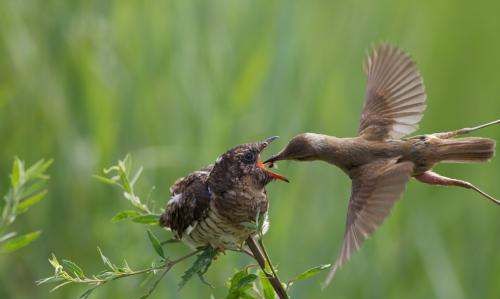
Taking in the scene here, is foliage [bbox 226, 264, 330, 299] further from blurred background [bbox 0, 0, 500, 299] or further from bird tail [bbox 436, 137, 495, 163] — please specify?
blurred background [bbox 0, 0, 500, 299]

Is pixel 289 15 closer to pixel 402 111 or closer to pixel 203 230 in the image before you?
pixel 402 111

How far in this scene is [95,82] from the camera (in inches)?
151

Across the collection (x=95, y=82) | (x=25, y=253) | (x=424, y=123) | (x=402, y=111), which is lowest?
(x=25, y=253)

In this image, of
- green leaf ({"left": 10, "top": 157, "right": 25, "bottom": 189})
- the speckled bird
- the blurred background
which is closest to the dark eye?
the speckled bird

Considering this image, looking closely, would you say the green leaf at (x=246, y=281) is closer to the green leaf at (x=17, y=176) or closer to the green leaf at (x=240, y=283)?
the green leaf at (x=240, y=283)

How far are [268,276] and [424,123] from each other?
2.82 metres

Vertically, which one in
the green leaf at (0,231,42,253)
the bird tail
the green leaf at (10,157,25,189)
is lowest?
the green leaf at (0,231,42,253)

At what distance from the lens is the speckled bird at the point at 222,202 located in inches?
77.5

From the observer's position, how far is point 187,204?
2.04 metres

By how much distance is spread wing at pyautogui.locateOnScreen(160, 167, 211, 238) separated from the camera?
199 centimetres

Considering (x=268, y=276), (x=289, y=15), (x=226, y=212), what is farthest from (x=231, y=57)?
(x=268, y=276)

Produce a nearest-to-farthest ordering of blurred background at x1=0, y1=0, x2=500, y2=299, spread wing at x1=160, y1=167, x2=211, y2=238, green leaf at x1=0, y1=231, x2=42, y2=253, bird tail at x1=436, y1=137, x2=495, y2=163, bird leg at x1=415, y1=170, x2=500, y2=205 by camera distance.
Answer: green leaf at x1=0, y1=231, x2=42, y2=253, spread wing at x1=160, y1=167, x2=211, y2=238, bird leg at x1=415, y1=170, x2=500, y2=205, bird tail at x1=436, y1=137, x2=495, y2=163, blurred background at x1=0, y1=0, x2=500, y2=299

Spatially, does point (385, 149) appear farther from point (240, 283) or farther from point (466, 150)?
point (240, 283)

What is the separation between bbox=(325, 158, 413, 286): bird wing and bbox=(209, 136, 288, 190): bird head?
0.18 meters
